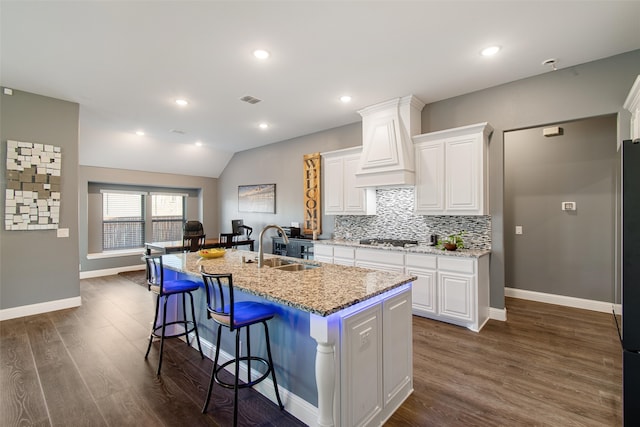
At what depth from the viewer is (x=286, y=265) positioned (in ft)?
9.50

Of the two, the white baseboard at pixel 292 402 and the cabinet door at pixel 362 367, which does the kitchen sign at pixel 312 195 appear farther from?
the cabinet door at pixel 362 367

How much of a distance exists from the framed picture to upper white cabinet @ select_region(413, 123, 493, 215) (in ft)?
11.7

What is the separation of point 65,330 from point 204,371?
2.21 metres

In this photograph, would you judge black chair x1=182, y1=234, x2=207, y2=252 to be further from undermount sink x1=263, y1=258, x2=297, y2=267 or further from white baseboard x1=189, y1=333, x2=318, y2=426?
white baseboard x1=189, y1=333, x2=318, y2=426

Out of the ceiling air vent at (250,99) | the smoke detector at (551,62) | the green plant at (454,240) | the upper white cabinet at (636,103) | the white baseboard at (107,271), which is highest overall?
the ceiling air vent at (250,99)

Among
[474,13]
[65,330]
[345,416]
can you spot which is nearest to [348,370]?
[345,416]

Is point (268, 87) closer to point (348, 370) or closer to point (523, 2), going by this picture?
point (523, 2)

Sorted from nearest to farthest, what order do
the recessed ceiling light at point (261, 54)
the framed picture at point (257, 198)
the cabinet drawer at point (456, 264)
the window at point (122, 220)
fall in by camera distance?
1. the recessed ceiling light at point (261, 54)
2. the cabinet drawer at point (456, 264)
3. the framed picture at point (257, 198)
4. the window at point (122, 220)

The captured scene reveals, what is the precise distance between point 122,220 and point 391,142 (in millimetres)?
6746

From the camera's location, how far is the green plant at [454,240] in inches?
148

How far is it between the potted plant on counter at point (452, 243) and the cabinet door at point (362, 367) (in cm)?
215

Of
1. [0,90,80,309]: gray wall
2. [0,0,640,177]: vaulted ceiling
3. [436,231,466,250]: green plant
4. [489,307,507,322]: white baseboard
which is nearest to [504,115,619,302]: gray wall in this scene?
[489,307,507,322]: white baseboard

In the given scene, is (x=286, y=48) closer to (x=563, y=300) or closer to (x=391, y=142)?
(x=391, y=142)

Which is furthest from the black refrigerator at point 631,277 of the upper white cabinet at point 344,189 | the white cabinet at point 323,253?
the white cabinet at point 323,253
